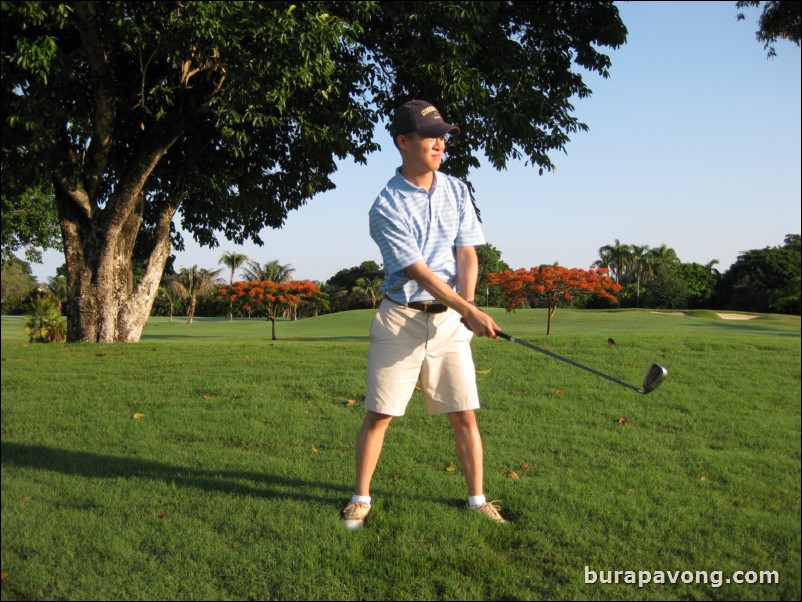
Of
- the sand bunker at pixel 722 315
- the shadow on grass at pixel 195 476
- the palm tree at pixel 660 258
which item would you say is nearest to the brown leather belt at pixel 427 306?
the shadow on grass at pixel 195 476

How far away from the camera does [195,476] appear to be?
13.9 ft

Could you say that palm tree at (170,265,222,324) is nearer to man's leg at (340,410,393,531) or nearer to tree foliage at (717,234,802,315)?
tree foliage at (717,234,802,315)

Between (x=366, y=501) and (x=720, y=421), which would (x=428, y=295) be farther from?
(x=720, y=421)

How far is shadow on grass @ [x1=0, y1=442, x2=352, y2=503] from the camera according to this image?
3945mm

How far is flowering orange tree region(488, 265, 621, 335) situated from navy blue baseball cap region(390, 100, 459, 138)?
13813 mm

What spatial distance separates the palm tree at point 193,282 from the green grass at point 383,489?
1976cm

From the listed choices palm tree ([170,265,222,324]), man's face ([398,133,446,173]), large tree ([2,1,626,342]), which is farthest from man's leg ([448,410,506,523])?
palm tree ([170,265,222,324])

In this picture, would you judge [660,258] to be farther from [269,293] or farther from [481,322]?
[481,322]

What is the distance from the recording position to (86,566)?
2656 mm

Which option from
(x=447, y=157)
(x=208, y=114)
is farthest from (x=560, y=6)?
(x=208, y=114)

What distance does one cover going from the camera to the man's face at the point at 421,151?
3369mm

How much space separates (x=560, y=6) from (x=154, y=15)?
6.98m

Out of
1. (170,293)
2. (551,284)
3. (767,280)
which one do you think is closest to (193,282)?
(170,293)

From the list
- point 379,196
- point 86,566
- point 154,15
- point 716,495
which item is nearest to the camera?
point 86,566
